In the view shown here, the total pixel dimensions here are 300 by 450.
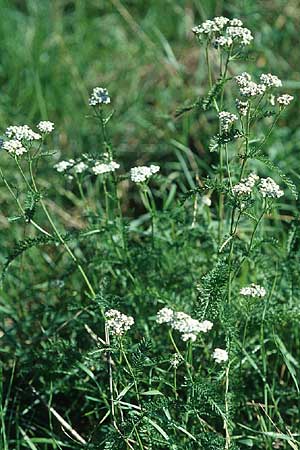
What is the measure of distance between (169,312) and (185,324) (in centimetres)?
9

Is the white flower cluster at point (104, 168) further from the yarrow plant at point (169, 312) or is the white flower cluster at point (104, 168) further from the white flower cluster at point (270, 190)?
the white flower cluster at point (270, 190)

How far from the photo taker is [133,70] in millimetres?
5352

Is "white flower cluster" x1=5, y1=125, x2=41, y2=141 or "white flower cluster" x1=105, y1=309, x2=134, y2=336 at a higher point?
"white flower cluster" x1=5, y1=125, x2=41, y2=141

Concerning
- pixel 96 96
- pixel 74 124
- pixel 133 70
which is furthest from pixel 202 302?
pixel 133 70

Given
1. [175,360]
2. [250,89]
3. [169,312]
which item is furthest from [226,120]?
[175,360]

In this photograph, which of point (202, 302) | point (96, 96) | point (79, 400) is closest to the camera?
point (202, 302)

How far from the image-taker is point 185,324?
226 cm

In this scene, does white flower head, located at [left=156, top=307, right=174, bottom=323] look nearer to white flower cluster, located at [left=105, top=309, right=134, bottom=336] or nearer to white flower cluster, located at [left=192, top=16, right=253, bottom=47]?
white flower cluster, located at [left=105, top=309, right=134, bottom=336]

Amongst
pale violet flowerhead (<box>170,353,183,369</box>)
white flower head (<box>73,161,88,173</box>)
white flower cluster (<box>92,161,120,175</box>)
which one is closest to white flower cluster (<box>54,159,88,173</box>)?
white flower head (<box>73,161,88,173</box>)

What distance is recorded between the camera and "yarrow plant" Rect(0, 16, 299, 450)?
99.3 inches

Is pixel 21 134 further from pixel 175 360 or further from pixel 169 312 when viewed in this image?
pixel 175 360

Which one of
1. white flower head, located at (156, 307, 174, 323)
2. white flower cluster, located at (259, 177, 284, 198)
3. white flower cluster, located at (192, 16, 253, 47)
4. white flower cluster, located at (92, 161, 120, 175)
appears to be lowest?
white flower head, located at (156, 307, 174, 323)

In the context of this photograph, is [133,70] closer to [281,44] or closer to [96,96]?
[281,44]

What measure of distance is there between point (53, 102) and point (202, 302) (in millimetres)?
2834
